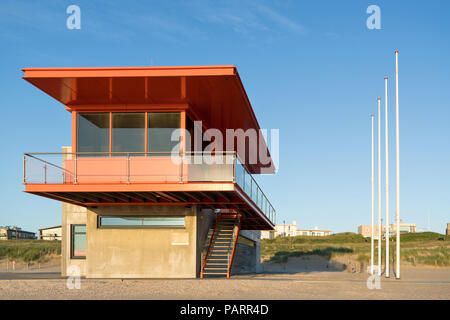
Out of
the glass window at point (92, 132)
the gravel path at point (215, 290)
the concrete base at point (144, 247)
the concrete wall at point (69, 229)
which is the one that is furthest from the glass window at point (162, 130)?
the concrete wall at point (69, 229)

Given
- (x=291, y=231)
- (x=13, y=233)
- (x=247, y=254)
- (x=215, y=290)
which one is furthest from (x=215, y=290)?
(x=291, y=231)

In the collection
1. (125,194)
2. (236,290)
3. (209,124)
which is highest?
(209,124)

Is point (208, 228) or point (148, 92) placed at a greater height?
point (148, 92)

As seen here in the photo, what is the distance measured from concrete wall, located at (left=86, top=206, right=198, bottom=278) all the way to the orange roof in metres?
4.43

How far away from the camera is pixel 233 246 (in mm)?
24266

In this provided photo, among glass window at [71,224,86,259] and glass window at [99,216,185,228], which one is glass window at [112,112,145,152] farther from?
glass window at [71,224,86,259]

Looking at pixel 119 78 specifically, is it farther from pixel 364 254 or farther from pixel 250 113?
pixel 364 254

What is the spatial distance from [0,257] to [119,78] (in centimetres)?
3268

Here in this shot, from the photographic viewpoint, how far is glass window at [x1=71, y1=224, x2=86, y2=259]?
1002 inches

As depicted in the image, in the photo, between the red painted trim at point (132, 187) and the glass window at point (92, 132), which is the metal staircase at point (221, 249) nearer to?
the red painted trim at point (132, 187)

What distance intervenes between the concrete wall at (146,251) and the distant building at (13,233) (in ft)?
250

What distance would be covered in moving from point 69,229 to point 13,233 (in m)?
80.9
